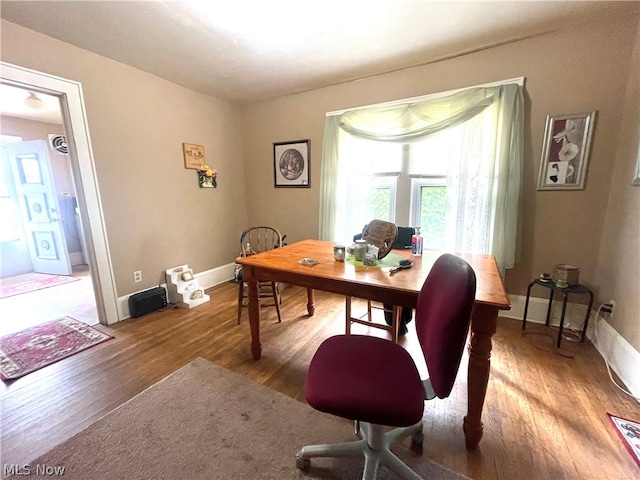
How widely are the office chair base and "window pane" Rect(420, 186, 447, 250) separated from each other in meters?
1.87

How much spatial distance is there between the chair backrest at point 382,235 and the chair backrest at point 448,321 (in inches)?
23.4

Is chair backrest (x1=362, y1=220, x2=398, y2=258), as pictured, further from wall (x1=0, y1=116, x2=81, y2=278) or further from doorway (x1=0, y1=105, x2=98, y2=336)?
wall (x1=0, y1=116, x2=81, y2=278)

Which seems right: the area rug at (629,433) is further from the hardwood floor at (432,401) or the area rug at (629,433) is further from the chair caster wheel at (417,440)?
the chair caster wheel at (417,440)

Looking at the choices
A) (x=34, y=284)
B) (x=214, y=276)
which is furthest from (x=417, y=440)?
(x=34, y=284)

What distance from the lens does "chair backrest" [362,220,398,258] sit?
1.64 metres

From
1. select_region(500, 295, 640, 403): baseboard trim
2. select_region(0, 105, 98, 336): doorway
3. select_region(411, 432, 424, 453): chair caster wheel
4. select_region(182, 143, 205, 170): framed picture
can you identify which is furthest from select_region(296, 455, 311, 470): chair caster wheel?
select_region(0, 105, 98, 336): doorway

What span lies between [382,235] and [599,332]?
1898 millimetres

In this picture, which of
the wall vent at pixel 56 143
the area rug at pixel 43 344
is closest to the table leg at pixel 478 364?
the area rug at pixel 43 344

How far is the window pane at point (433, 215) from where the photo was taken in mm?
2643

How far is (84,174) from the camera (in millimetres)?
2248

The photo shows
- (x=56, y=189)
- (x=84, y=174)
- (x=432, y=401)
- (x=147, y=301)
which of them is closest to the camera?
(x=432, y=401)

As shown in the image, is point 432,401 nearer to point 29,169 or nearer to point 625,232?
point 625,232

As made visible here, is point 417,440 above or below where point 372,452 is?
below

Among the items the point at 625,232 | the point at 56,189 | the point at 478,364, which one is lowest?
the point at 478,364
